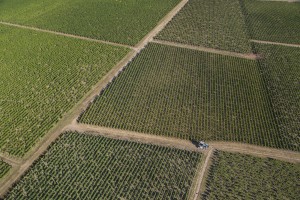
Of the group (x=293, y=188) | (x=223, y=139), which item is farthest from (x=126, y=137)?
(x=293, y=188)

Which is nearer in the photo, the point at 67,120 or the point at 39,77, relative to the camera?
the point at 67,120

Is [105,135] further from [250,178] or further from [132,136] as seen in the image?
[250,178]

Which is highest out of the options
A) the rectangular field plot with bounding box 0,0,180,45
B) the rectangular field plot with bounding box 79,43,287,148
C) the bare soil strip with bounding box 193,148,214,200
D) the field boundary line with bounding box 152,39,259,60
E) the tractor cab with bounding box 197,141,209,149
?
the rectangular field plot with bounding box 0,0,180,45

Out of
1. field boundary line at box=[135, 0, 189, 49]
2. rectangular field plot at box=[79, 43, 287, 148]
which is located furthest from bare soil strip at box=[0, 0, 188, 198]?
rectangular field plot at box=[79, 43, 287, 148]

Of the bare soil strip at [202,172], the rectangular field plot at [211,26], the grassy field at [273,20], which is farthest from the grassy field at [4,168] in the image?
the grassy field at [273,20]

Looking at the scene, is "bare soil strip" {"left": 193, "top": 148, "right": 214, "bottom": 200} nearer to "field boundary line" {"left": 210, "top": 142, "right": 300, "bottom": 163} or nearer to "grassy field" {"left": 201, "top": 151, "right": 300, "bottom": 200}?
"grassy field" {"left": 201, "top": 151, "right": 300, "bottom": 200}

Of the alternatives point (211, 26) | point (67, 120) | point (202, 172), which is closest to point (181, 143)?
A: point (202, 172)

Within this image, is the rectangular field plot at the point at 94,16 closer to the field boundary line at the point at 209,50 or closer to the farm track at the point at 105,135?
the field boundary line at the point at 209,50
